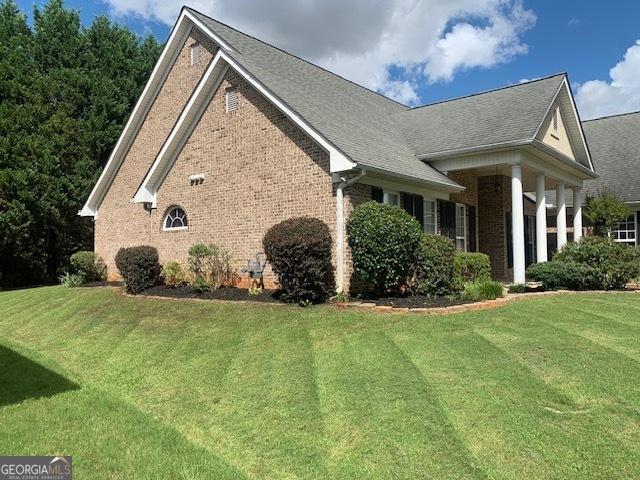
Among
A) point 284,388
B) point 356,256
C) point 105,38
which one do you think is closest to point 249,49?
point 356,256

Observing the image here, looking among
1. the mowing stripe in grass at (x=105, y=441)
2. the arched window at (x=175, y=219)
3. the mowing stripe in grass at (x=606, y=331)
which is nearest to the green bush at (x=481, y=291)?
the mowing stripe in grass at (x=606, y=331)

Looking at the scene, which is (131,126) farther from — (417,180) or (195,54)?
(417,180)

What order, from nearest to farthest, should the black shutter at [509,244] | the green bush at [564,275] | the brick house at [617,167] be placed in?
1. the green bush at [564,275]
2. the black shutter at [509,244]
3. the brick house at [617,167]

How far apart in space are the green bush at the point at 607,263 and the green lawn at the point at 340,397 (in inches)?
162

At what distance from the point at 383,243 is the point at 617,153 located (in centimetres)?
1959

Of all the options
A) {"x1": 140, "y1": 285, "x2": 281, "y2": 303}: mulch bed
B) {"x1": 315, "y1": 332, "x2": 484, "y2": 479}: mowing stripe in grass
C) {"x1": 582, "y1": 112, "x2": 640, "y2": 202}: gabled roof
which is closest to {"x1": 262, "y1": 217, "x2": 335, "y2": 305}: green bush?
{"x1": 140, "y1": 285, "x2": 281, "y2": 303}: mulch bed

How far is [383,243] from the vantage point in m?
10.9

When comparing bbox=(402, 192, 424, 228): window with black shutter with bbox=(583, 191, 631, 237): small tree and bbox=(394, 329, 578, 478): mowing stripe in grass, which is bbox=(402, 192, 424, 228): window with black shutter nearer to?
bbox=(394, 329, 578, 478): mowing stripe in grass

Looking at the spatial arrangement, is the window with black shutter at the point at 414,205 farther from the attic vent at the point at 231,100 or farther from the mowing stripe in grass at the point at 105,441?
the mowing stripe in grass at the point at 105,441

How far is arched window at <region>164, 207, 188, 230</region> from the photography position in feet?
52.5

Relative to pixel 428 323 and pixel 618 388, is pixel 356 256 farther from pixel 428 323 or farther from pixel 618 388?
pixel 618 388

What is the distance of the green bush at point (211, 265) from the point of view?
13953mm

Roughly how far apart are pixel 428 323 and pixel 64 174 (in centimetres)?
2309

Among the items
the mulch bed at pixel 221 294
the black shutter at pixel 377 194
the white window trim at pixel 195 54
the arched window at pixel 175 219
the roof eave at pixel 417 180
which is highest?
the white window trim at pixel 195 54
